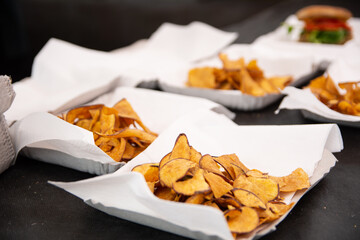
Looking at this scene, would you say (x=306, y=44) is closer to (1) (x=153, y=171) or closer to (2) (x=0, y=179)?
(1) (x=153, y=171)

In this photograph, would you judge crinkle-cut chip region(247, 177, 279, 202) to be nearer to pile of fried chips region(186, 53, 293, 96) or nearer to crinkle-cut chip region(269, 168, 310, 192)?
crinkle-cut chip region(269, 168, 310, 192)

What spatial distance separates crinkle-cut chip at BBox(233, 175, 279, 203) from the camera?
0.65m

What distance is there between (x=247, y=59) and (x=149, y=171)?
106cm

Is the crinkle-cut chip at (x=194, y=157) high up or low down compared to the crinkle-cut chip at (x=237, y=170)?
up

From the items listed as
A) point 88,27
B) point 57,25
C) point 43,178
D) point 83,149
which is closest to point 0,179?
point 43,178

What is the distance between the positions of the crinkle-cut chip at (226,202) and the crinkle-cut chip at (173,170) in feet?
0.25

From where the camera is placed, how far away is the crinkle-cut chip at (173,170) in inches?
24.5

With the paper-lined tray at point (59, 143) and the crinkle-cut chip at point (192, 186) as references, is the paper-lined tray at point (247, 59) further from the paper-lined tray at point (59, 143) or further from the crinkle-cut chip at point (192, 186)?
the crinkle-cut chip at point (192, 186)

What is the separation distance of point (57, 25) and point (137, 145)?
2.21m

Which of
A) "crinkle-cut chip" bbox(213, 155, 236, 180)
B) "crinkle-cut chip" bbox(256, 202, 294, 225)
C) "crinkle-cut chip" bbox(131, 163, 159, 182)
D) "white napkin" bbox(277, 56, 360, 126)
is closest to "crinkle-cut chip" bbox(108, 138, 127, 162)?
"crinkle-cut chip" bbox(131, 163, 159, 182)

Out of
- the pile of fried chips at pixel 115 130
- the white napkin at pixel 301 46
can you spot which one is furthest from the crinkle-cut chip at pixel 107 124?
the white napkin at pixel 301 46

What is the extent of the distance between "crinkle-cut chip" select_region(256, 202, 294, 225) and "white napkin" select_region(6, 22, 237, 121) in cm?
70

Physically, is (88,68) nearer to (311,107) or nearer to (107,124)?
(107,124)

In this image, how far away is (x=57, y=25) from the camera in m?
A: 2.76
